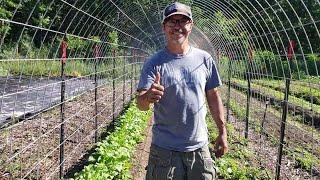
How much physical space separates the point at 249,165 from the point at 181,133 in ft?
14.0

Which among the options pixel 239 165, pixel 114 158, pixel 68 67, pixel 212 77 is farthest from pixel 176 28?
pixel 68 67

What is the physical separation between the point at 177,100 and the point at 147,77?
0.90 feet

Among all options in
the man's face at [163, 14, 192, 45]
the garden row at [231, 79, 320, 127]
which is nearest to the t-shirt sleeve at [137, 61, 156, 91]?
the man's face at [163, 14, 192, 45]

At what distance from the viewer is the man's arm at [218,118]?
3.66m

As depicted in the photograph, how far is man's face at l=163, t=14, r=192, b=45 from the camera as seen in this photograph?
342 centimetres

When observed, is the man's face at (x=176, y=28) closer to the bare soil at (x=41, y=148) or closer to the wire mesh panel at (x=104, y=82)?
the wire mesh panel at (x=104, y=82)

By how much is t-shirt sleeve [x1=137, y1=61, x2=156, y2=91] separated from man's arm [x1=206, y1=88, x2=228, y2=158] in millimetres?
532

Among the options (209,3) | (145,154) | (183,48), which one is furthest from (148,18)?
(183,48)

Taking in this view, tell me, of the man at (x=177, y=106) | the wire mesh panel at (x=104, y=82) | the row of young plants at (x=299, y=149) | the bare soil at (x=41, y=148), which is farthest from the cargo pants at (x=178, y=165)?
the row of young plants at (x=299, y=149)

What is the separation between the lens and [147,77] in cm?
340

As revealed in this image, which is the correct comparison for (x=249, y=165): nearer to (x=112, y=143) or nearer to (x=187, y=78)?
(x=112, y=143)

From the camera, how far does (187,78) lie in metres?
3.47

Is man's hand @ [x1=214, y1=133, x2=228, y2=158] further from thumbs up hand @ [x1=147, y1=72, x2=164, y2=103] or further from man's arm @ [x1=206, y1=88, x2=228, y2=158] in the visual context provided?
thumbs up hand @ [x1=147, y1=72, x2=164, y2=103]

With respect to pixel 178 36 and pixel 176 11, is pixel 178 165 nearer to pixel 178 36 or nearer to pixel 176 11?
pixel 178 36
